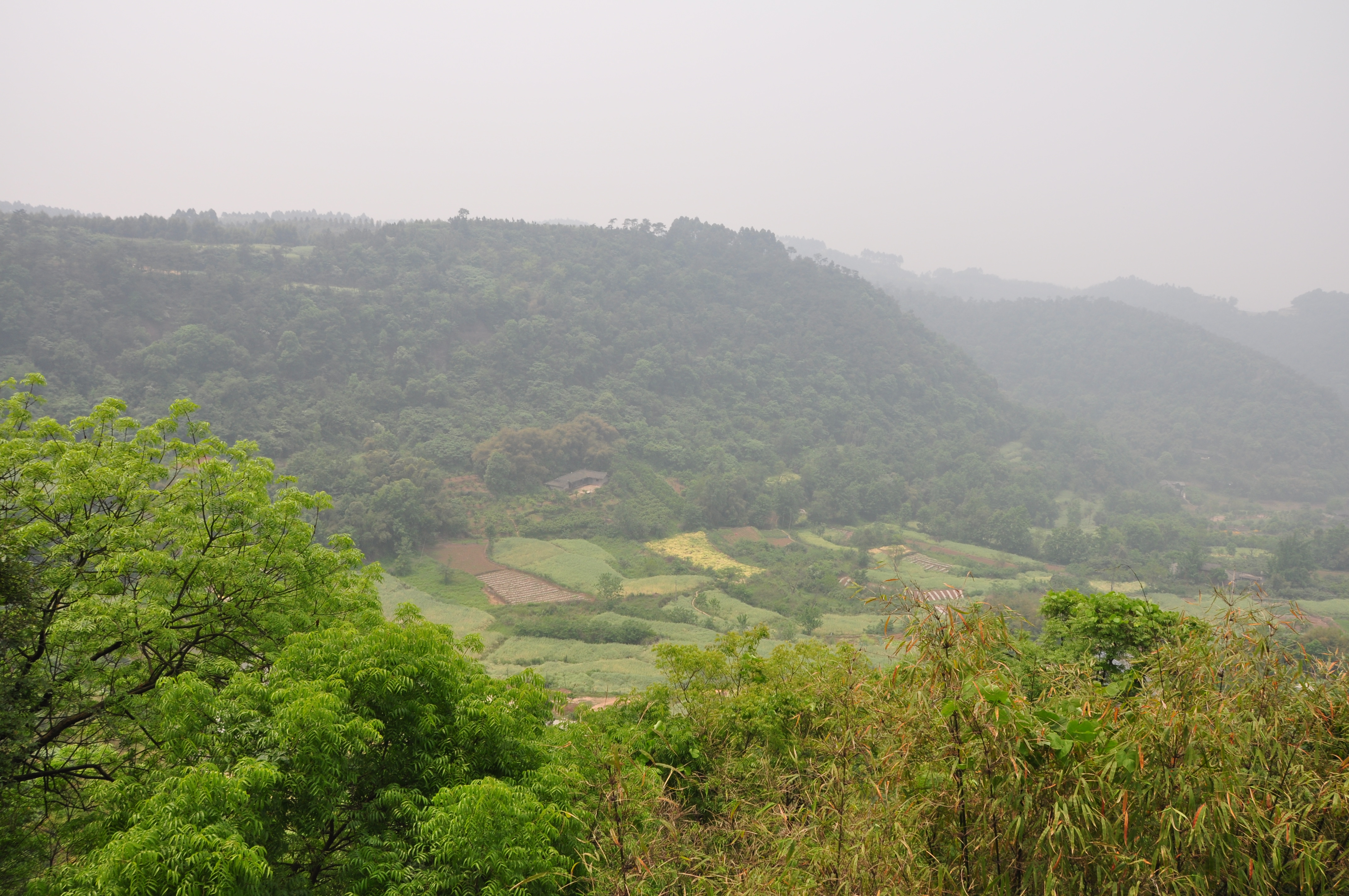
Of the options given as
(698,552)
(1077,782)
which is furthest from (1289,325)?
(1077,782)

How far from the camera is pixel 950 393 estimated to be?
222ft

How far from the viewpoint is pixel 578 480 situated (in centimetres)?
4447

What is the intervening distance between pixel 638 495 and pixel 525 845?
1528 inches

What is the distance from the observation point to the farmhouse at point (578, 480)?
43.4 meters

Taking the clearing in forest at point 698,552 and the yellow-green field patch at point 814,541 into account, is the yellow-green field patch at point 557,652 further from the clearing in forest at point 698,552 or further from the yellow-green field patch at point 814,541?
the yellow-green field patch at point 814,541

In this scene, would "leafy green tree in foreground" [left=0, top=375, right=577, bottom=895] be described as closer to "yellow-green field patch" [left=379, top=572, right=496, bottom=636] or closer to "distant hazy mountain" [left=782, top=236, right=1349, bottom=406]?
"yellow-green field patch" [left=379, top=572, right=496, bottom=636]

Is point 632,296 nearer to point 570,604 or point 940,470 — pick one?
point 940,470

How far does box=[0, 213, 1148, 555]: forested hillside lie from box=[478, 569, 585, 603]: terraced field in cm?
523

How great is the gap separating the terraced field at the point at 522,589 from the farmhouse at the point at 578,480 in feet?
36.3

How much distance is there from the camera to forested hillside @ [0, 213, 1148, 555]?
39844 millimetres

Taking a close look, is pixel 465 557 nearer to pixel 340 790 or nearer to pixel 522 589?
pixel 522 589

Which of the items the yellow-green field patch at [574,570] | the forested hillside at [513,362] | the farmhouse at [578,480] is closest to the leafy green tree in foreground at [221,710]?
the yellow-green field patch at [574,570]

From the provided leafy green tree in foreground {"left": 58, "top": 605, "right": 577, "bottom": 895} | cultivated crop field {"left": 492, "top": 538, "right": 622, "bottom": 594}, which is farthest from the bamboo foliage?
cultivated crop field {"left": 492, "top": 538, "right": 622, "bottom": 594}

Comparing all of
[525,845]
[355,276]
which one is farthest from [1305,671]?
[355,276]
